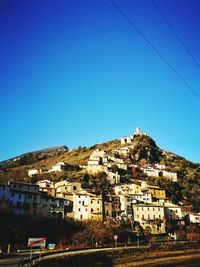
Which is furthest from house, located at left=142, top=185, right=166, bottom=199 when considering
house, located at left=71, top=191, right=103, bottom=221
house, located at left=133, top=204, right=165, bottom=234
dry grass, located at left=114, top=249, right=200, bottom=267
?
dry grass, located at left=114, top=249, right=200, bottom=267

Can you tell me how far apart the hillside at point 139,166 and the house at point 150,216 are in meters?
24.7

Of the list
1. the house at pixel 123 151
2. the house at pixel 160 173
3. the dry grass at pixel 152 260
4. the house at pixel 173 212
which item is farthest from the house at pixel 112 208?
the house at pixel 123 151

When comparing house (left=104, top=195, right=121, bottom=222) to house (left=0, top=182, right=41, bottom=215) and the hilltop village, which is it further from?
house (left=0, top=182, right=41, bottom=215)

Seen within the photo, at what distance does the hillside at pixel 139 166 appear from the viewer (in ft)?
330

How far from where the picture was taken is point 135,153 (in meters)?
136

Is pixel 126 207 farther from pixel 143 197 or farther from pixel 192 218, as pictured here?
pixel 192 218

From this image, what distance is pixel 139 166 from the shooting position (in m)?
126

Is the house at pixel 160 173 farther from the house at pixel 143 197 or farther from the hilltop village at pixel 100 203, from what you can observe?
the house at pixel 143 197

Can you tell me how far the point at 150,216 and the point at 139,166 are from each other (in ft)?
176

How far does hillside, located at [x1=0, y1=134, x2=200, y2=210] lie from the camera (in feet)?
330

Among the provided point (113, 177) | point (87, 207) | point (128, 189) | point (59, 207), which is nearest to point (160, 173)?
point (113, 177)

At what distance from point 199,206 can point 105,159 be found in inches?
1793

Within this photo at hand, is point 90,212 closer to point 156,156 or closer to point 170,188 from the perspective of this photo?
point 170,188

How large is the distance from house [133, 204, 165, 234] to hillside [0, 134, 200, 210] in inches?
973
